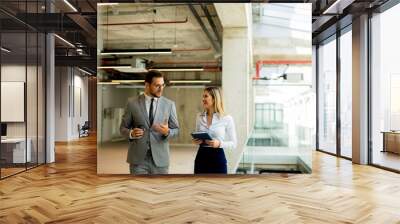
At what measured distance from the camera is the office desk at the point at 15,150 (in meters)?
6.86

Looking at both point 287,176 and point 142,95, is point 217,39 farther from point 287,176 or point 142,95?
point 287,176

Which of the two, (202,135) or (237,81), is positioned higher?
(237,81)

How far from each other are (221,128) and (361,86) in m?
4.15

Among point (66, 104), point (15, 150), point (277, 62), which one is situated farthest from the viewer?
point (66, 104)

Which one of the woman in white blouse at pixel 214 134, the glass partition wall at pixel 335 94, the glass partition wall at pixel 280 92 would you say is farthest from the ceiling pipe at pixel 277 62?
the glass partition wall at pixel 335 94

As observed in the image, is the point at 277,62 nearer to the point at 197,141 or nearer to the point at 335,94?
the point at 197,141

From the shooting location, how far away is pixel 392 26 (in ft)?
25.0

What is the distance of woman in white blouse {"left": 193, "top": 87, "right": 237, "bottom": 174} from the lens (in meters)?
5.71

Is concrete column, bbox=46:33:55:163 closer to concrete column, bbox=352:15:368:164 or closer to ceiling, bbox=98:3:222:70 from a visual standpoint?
ceiling, bbox=98:3:222:70

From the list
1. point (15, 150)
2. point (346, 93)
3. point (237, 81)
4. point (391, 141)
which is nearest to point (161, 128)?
point (237, 81)

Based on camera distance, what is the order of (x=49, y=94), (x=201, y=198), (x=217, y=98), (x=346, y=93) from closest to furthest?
(x=201, y=198)
(x=217, y=98)
(x=49, y=94)
(x=346, y=93)

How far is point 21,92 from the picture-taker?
748cm

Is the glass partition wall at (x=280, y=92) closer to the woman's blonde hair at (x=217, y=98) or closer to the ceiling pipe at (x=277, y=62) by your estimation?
the ceiling pipe at (x=277, y=62)

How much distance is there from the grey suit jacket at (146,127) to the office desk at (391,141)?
4365 millimetres
